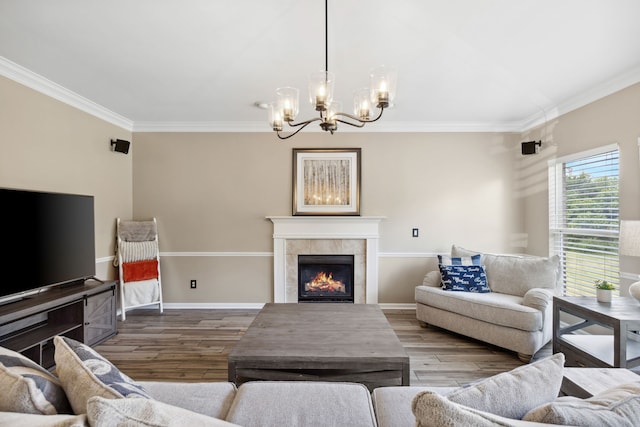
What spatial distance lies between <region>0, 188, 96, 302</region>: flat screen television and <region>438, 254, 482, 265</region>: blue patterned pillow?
12.7 ft

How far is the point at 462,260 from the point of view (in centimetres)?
374

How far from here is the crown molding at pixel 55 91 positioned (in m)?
2.65

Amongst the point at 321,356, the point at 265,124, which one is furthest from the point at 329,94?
the point at 265,124

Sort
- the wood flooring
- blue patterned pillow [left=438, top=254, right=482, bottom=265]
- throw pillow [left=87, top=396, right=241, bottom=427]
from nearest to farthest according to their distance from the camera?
throw pillow [left=87, top=396, right=241, bottom=427] → the wood flooring → blue patterned pillow [left=438, top=254, right=482, bottom=265]

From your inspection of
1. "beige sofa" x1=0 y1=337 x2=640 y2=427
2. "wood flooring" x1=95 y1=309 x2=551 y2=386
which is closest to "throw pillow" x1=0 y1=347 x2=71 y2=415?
"beige sofa" x1=0 y1=337 x2=640 y2=427

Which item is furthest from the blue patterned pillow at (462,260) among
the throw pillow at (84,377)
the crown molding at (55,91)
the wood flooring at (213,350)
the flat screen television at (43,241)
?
the crown molding at (55,91)

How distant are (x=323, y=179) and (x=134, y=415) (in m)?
3.72

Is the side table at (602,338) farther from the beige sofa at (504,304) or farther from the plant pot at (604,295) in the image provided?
the beige sofa at (504,304)

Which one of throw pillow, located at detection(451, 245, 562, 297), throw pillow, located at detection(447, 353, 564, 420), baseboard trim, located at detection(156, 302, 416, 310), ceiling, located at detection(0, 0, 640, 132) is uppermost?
ceiling, located at detection(0, 0, 640, 132)

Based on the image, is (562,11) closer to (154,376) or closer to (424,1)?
(424,1)

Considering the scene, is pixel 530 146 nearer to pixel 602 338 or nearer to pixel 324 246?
pixel 602 338

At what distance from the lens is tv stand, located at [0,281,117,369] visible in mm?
2406

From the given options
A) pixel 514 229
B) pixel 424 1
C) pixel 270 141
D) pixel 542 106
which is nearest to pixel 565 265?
pixel 514 229

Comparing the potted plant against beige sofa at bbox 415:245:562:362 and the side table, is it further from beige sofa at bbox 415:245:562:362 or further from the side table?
beige sofa at bbox 415:245:562:362
